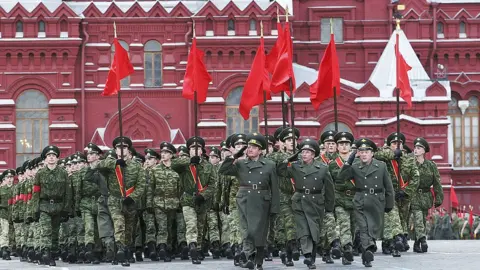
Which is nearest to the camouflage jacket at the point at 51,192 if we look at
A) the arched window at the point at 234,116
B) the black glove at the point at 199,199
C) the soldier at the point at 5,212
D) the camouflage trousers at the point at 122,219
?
the camouflage trousers at the point at 122,219

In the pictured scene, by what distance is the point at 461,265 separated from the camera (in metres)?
18.0

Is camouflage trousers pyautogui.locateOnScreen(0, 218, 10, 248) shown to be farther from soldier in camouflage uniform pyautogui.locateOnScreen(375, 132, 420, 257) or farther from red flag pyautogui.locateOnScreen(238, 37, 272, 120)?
soldier in camouflage uniform pyautogui.locateOnScreen(375, 132, 420, 257)

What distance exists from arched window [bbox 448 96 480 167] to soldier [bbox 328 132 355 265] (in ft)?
81.0

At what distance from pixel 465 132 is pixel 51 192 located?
1027 inches

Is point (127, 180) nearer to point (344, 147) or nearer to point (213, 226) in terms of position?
point (213, 226)

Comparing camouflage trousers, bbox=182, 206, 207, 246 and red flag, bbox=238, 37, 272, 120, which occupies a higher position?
red flag, bbox=238, 37, 272, 120

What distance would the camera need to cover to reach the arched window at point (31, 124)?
134 ft

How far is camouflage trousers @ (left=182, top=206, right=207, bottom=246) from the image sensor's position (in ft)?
63.9

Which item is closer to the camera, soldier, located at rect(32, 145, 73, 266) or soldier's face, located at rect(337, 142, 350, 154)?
soldier's face, located at rect(337, 142, 350, 154)

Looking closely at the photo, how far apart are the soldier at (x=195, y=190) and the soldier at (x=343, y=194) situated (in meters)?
2.17

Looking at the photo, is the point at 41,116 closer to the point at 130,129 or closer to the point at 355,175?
the point at 130,129

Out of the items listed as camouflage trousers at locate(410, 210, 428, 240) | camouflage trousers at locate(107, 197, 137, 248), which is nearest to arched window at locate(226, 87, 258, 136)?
camouflage trousers at locate(410, 210, 428, 240)

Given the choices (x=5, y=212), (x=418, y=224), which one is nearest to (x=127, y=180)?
(x=418, y=224)

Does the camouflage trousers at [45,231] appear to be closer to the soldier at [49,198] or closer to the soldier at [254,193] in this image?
the soldier at [49,198]
